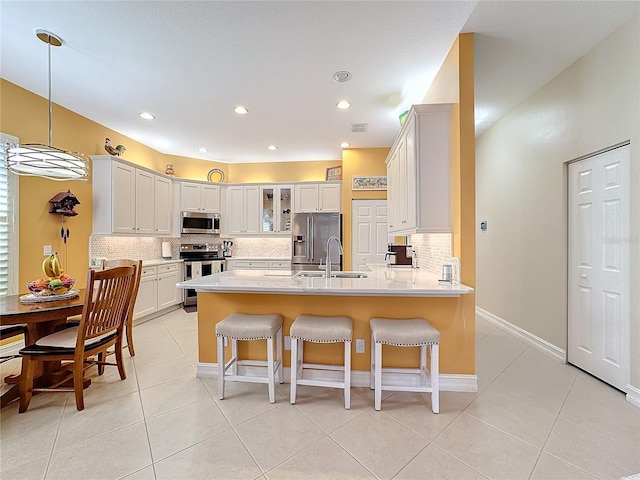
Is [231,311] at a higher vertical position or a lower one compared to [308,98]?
lower

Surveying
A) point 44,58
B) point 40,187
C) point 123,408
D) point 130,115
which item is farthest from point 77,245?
point 123,408

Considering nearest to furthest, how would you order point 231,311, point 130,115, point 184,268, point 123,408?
point 123,408
point 231,311
point 130,115
point 184,268

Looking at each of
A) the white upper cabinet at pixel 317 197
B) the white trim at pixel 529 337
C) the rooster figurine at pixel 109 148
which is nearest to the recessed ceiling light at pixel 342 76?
the white upper cabinet at pixel 317 197

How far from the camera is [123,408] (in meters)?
2.07

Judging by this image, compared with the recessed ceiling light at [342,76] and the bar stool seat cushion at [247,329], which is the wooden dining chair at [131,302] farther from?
the recessed ceiling light at [342,76]

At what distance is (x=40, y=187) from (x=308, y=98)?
3306mm

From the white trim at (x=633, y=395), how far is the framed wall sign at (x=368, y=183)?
148 inches

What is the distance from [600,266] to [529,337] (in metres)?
1.24

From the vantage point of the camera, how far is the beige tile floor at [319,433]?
1.52 metres

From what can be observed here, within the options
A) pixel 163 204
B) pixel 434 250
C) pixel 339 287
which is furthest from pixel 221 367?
pixel 163 204

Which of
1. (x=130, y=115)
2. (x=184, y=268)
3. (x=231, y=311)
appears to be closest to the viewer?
(x=231, y=311)

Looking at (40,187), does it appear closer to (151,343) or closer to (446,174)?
(151,343)

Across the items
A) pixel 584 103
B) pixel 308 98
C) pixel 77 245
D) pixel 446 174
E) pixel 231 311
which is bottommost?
pixel 231 311

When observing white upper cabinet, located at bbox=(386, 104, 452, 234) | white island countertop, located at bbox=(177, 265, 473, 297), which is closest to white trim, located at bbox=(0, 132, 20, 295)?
white island countertop, located at bbox=(177, 265, 473, 297)
